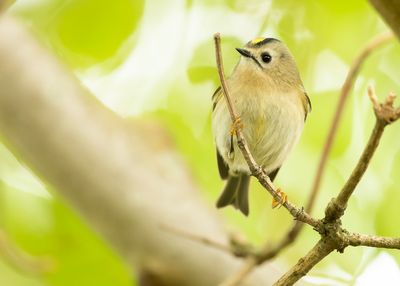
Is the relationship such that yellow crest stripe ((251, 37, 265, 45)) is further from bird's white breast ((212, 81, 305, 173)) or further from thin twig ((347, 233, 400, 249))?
thin twig ((347, 233, 400, 249))

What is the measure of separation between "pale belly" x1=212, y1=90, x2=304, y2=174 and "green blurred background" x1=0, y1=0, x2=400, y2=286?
0.29 metres

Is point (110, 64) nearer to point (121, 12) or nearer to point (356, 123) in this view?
point (121, 12)

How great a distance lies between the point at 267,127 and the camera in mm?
2299

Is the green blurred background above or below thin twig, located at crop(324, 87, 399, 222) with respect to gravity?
above

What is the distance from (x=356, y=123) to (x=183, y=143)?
885 mm

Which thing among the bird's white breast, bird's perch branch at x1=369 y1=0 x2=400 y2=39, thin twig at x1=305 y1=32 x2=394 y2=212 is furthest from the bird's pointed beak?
bird's perch branch at x1=369 y1=0 x2=400 y2=39

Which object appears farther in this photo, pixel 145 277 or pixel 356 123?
A: pixel 356 123

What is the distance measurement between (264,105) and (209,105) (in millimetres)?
1041

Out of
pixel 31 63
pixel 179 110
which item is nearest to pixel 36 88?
pixel 31 63

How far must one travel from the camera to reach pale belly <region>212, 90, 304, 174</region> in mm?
2289

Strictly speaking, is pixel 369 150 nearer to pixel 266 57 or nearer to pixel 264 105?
pixel 264 105

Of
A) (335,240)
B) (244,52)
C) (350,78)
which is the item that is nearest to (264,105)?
(244,52)

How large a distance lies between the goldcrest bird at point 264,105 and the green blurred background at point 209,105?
0.49 ft

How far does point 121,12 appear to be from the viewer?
3178 mm
